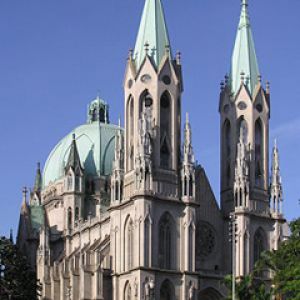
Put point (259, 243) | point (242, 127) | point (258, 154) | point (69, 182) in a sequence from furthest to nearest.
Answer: point (69, 182) < point (258, 154) < point (242, 127) < point (259, 243)

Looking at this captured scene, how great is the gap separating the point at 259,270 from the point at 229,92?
17837 mm

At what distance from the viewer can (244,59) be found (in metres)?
97.2

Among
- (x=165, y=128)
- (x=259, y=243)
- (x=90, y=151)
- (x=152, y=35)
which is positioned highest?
(x=152, y=35)

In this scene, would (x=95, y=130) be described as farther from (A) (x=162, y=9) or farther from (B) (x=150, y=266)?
(B) (x=150, y=266)

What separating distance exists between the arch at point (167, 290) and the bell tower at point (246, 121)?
36.1 ft

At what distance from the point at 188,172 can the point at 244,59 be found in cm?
1357

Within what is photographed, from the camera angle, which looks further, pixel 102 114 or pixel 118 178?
pixel 102 114

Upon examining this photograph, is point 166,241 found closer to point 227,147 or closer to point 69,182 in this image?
point 227,147

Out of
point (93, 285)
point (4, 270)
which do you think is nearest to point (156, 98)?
point (93, 285)

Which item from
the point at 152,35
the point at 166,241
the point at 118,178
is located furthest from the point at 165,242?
the point at 152,35

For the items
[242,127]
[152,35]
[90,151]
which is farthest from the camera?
[90,151]

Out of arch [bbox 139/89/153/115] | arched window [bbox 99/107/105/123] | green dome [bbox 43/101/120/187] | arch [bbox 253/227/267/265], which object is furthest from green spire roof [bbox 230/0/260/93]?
arched window [bbox 99/107/105/123]

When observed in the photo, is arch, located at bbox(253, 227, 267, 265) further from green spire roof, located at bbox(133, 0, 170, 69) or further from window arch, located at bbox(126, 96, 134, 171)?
green spire roof, located at bbox(133, 0, 170, 69)

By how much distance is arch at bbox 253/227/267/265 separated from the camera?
9256 cm
